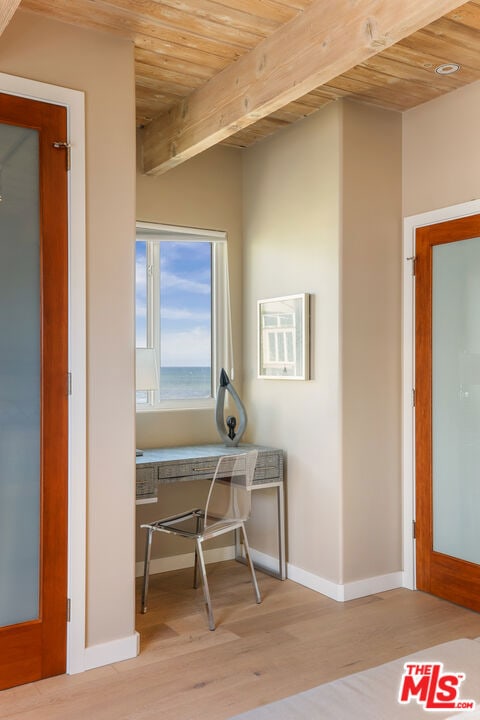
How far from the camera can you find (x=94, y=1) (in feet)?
8.41

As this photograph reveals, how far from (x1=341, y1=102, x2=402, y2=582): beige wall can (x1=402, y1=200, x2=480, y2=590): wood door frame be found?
4 cm

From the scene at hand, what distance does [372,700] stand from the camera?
57.4 inches

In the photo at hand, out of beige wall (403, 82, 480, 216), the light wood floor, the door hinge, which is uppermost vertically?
beige wall (403, 82, 480, 216)

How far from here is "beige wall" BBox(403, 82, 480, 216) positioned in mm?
3422

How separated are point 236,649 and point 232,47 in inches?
108

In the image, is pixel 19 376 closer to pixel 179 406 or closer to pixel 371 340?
pixel 179 406

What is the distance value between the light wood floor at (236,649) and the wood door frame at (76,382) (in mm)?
223

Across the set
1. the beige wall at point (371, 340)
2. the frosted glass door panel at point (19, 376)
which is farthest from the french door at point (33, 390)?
the beige wall at point (371, 340)

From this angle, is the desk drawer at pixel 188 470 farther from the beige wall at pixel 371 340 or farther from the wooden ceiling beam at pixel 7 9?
the wooden ceiling beam at pixel 7 9

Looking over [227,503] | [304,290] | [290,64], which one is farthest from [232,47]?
[227,503]

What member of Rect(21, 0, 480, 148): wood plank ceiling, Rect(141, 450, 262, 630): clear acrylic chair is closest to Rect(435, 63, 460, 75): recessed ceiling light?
Rect(21, 0, 480, 148): wood plank ceiling

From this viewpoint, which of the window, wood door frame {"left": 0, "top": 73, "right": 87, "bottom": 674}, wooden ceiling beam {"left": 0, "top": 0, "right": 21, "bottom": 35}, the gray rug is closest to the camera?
the gray rug

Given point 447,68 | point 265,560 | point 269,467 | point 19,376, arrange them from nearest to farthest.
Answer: point 19,376, point 447,68, point 269,467, point 265,560

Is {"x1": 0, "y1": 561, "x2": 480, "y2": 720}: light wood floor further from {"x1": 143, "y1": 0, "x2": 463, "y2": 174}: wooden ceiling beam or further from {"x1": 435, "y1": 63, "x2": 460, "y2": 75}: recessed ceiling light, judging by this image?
{"x1": 435, "y1": 63, "x2": 460, "y2": 75}: recessed ceiling light
